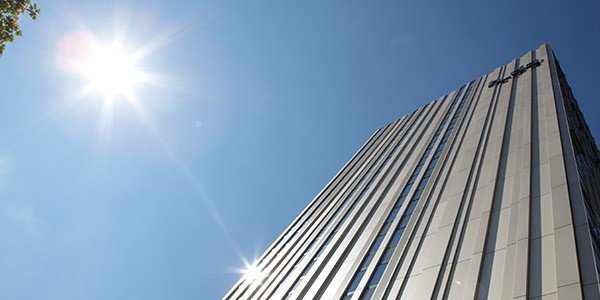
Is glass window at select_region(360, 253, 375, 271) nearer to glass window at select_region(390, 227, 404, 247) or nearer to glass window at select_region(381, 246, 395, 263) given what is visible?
glass window at select_region(381, 246, 395, 263)

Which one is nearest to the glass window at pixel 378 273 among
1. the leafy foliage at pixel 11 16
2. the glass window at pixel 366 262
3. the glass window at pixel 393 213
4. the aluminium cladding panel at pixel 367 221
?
the glass window at pixel 366 262

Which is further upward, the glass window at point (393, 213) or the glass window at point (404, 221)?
the glass window at point (393, 213)

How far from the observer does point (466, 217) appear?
17562mm

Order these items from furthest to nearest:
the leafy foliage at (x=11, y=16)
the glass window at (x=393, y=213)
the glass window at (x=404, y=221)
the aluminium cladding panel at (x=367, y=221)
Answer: the glass window at (x=393, y=213), the glass window at (x=404, y=221), the aluminium cladding panel at (x=367, y=221), the leafy foliage at (x=11, y=16)

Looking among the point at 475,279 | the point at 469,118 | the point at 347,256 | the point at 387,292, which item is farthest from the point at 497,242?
the point at 469,118

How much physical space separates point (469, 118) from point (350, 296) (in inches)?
826

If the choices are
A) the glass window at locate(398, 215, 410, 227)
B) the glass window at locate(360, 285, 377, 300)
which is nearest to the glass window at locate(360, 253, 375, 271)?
the glass window at locate(360, 285, 377, 300)

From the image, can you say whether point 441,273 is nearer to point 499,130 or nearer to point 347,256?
point 347,256

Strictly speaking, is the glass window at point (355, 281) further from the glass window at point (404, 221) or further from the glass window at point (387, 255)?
the glass window at point (404, 221)

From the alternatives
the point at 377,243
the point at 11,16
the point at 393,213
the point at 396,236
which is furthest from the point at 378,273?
the point at 11,16

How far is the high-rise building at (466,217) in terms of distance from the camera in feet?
41.3

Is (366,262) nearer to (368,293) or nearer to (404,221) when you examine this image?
(368,293)

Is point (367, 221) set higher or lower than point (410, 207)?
lower

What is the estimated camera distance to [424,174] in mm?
27109
